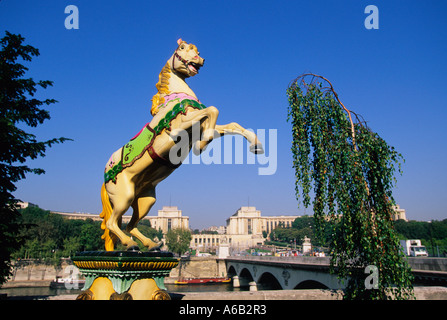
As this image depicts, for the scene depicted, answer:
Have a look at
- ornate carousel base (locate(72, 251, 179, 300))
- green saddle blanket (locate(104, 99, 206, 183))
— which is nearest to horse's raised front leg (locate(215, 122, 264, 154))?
green saddle blanket (locate(104, 99, 206, 183))

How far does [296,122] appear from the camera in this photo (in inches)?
313

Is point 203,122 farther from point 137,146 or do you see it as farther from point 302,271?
point 302,271

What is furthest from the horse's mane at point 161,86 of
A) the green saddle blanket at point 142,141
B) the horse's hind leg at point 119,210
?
the horse's hind leg at point 119,210

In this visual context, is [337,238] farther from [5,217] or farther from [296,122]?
[5,217]

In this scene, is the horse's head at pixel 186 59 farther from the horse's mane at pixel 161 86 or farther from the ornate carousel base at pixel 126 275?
the ornate carousel base at pixel 126 275

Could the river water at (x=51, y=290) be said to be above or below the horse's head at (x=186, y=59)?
below

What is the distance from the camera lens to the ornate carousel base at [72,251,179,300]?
380 centimetres

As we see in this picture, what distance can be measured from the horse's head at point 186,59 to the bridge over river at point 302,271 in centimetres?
727

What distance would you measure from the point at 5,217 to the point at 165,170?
831cm

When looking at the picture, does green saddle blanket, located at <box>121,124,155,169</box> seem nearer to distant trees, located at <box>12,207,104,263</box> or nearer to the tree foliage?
the tree foliage

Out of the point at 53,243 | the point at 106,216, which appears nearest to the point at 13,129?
the point at 106,216

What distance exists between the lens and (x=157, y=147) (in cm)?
450

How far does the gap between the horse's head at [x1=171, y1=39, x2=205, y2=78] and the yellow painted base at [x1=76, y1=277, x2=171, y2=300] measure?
11.1 ft

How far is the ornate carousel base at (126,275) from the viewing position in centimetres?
380
